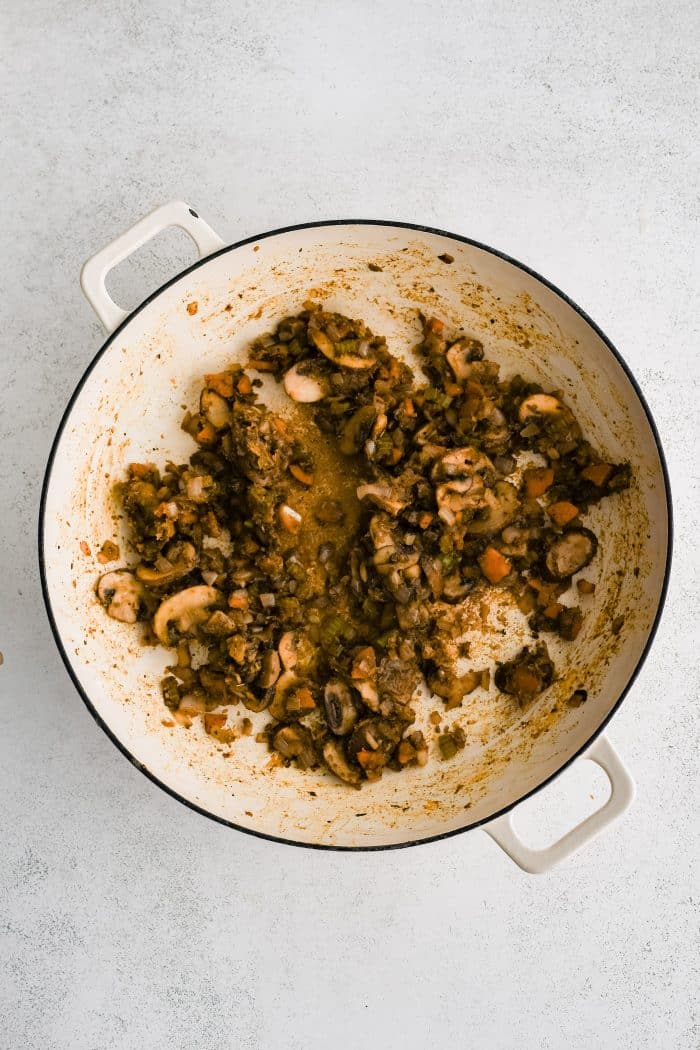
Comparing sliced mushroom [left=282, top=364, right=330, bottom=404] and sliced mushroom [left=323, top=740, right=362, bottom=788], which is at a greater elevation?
sliced mushroom [left=282, top=364, right=330, bottom=404]

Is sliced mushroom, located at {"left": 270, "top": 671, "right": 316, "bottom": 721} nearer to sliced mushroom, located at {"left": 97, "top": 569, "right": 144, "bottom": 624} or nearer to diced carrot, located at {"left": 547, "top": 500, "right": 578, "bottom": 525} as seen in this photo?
sliced mushroom, located at {"left": 97, "top": 569, "right": 144, "bottom": 624}

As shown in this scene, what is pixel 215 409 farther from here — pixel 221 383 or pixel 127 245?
pixel 127 245

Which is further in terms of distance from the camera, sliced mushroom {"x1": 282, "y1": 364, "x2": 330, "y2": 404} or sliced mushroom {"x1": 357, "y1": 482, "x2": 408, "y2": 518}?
sliced mushroom {"x1": 282, "y1": 364, "x2": 330, "y2": 404}

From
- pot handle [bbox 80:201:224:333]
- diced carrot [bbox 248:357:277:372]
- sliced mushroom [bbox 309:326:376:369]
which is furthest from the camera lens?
diced carrot [bbox 248:357:277:372]

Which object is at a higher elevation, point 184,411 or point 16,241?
point 16,241

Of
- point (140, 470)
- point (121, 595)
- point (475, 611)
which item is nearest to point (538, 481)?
point (475, 611)

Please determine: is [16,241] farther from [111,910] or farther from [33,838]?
[111,910]

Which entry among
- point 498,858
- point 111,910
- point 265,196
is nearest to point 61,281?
point 265,196

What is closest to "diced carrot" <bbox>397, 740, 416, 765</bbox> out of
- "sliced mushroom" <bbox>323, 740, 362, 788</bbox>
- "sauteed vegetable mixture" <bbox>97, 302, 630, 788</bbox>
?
"sauteed vegetable mixture" <bbox>97, 302, 630, 788</bbox>
